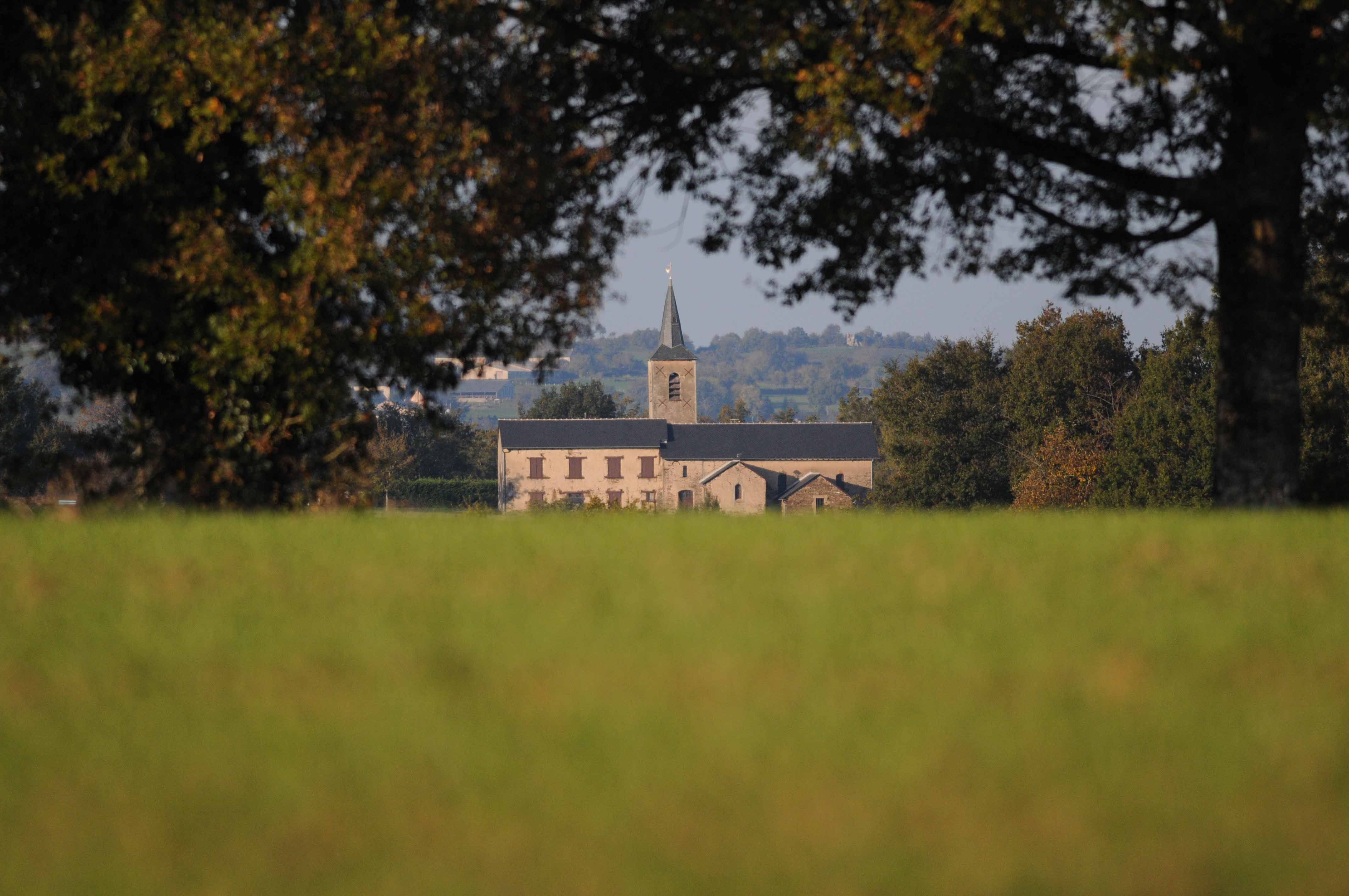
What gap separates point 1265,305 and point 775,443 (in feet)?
372

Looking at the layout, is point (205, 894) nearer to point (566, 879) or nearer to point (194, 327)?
point (566, 879)

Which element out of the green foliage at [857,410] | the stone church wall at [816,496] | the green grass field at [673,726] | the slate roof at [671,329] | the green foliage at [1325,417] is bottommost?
the stone church wall at [816,496]

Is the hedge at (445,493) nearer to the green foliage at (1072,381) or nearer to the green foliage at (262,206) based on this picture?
the green foliage at (1072,381)

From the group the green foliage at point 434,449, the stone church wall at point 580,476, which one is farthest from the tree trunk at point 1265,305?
the stone church wall at point 580,476

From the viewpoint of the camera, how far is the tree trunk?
15.2 m

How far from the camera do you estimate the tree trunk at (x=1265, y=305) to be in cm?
1525

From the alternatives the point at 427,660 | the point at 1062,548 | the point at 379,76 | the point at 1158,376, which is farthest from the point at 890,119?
the point at 1158,376

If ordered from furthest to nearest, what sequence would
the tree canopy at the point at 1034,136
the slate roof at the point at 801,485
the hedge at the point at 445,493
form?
1. the slate roof at the point at 801,485
2. the hedge at the point at 445,493
3. the tree canopy at the point at 1034,136

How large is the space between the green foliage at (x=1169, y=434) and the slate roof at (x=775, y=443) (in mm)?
50165

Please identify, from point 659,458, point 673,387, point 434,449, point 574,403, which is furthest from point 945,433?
point 574,403

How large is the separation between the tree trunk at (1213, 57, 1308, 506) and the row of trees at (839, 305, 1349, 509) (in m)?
48.6

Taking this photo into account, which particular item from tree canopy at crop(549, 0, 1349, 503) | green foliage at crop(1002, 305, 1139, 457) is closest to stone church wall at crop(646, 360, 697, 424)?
green foliage at crop(1002, 305, 1139, 457)

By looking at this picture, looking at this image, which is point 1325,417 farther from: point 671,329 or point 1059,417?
point 671,329

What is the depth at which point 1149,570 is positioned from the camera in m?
8.30
